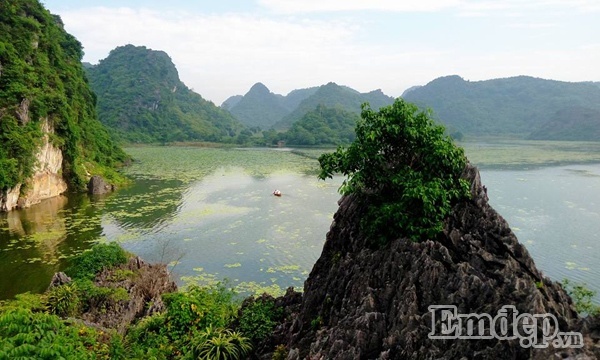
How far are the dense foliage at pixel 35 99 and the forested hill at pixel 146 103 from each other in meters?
59.3

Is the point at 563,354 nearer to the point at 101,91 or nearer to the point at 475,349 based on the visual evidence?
the point at 475,349

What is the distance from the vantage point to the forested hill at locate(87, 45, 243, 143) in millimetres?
113750

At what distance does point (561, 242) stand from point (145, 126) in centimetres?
11458

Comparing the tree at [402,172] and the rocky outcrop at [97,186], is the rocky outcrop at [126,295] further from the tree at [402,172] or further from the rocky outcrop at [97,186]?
the rocky outcrop at [97,186]

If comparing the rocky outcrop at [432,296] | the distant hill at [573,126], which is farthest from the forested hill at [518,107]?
the rocky outcrop at [432,296]

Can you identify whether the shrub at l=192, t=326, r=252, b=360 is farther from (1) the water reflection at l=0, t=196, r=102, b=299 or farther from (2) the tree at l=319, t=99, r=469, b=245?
(1) the water reflection at l=0, t=196, r=102, b=299

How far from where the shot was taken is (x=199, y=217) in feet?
92.8

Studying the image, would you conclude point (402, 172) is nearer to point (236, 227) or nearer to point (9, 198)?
point (236, 227)

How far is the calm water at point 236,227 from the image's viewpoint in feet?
60.8

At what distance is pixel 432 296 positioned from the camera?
673 cm

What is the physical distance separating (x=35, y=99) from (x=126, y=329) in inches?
1041

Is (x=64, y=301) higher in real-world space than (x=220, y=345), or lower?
lower

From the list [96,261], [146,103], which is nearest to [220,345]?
[96,261]

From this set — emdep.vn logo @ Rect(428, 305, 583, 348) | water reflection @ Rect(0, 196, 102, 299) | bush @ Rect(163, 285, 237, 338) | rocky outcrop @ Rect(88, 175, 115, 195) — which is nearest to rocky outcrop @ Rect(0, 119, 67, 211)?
water reflection @ Rect(0, 196, 102, 299)
